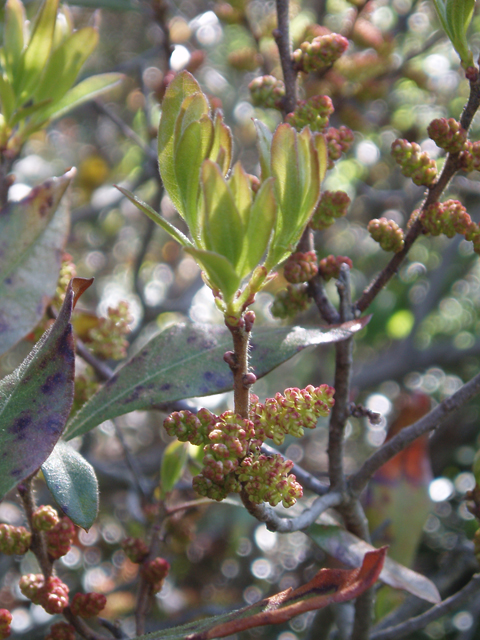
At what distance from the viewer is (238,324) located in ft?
1.81

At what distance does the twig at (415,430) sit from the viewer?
2.40ft

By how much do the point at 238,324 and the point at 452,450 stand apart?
67.7 inches

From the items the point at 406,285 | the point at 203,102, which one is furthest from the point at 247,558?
the point at 203,102

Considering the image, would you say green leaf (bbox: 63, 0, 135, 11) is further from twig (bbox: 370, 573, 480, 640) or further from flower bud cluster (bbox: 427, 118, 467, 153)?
twig (bbox: 370, 573, 480, 640)

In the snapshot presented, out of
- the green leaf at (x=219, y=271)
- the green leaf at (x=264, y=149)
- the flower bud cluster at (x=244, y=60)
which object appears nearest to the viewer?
the green leaf at (x=219, y=271)

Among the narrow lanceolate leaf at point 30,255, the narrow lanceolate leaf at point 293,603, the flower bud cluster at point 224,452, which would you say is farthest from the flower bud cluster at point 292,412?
the narrow lanceolate leaf at point 30,255

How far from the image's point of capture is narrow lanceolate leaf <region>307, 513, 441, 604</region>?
0.76 metres

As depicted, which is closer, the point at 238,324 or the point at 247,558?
the point at 238,324

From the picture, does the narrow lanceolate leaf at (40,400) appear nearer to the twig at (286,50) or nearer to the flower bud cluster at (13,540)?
the flower bud cluster at (13,540)

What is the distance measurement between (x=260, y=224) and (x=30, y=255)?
22 centimetres

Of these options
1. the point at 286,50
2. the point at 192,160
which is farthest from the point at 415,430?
the point at 286,50

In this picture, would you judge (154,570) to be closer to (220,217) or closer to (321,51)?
(220,217)

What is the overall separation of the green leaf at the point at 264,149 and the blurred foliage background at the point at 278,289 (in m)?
0.74

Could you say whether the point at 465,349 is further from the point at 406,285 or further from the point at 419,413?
the point at 419,413
